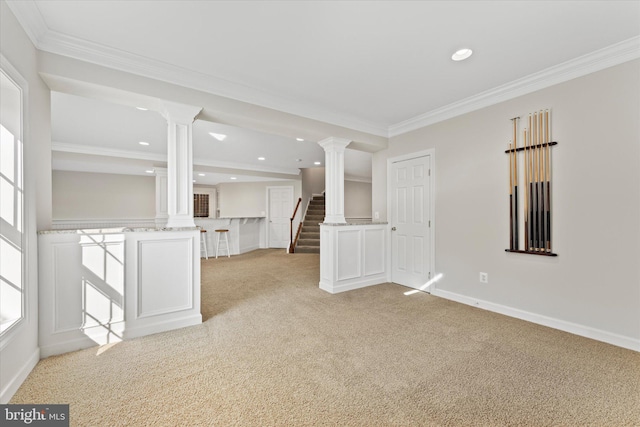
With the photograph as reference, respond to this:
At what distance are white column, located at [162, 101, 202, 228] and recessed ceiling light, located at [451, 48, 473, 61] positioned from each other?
2.47 metres

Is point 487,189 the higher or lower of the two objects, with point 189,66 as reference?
lower

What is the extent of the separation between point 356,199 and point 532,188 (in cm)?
751

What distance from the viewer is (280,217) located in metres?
8.86

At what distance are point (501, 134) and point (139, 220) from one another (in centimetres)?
920

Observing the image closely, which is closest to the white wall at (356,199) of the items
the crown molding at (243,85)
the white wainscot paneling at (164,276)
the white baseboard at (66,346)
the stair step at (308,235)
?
the stair step at (308,235)

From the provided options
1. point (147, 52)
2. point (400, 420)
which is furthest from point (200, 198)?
point (400, 420)

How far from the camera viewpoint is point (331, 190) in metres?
4.04

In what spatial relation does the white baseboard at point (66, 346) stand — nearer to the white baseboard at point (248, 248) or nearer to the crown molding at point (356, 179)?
the white baseboard at point (248, 248)

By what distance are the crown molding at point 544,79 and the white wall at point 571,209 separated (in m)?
0.06

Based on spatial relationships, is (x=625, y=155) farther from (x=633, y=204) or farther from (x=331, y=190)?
A: (x=331, y=190)

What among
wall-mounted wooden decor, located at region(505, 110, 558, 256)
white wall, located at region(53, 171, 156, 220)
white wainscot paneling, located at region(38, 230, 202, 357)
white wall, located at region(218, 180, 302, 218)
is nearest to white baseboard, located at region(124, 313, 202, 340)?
white wainscot paneling, located at region(38, 230, 202, 357)

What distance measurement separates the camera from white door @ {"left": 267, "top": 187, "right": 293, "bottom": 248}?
28.9ft

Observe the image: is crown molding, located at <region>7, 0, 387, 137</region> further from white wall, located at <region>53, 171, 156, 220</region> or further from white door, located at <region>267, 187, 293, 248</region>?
white wall, located at <region>53, 171, 156, 220</region>

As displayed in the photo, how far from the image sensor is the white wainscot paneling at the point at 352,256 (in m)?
3.84
